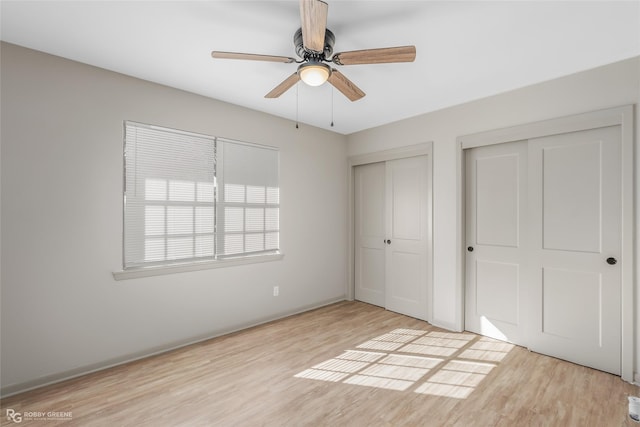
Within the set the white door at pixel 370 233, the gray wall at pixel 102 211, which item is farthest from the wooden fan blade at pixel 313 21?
the white door at pixel 370 233

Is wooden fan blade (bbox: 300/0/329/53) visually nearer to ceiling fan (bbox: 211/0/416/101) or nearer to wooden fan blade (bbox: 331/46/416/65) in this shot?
ceiling fan (bbox: 211/0/416/101)

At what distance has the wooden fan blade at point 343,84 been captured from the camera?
2.14 metres

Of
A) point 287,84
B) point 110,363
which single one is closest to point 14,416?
point 110,363

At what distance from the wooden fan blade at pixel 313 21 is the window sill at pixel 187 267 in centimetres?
242

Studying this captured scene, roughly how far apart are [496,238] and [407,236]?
1088mm

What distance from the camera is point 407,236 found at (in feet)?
13.5

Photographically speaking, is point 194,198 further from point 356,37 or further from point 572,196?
point 572,196

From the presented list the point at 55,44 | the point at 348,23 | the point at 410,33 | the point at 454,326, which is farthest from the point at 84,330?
the point at 454,326

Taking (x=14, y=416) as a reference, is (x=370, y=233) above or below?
above

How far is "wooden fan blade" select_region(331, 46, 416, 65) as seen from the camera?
1.82 m

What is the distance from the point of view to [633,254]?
8.00ft

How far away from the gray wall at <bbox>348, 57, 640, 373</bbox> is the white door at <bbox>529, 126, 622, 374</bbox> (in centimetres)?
17

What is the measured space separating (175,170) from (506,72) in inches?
129

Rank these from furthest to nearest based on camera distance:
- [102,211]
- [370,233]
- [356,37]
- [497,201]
Answer: [370,233], [497,201], [102,211], [356,37]
